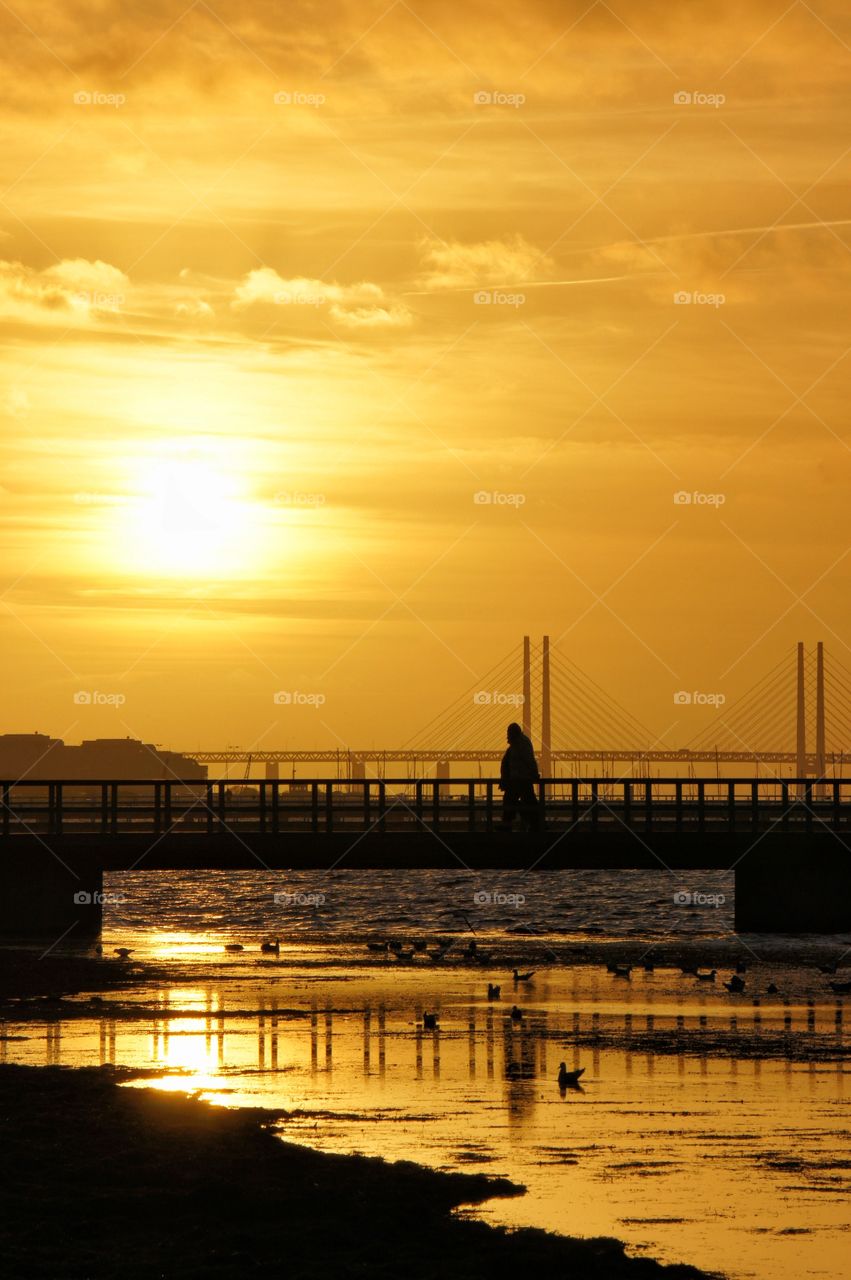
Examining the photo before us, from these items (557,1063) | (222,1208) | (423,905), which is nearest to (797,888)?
(557,1063)

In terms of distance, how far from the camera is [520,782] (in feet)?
104

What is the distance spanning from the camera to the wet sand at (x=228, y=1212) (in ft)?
34.7

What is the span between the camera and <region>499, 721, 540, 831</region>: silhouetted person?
3125 centimetres

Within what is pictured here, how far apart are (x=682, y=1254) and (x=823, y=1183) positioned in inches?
82.6

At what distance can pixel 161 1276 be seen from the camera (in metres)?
10.3

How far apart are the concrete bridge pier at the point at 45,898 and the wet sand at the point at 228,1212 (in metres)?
19.3

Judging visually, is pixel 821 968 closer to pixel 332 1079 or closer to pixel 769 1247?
pixel 332 1079

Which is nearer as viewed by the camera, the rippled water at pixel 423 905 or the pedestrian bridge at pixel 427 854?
the pedestrian bridge at pixel 427 854

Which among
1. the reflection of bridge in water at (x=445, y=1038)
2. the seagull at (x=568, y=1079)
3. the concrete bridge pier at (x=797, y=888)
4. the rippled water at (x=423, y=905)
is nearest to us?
the seagull at (x=568, y=1079)

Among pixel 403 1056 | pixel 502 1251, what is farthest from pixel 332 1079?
pixel 502 1251

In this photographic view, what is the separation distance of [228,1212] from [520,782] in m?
20.1

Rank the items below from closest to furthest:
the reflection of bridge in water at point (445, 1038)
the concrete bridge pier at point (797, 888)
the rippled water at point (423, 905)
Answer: the reflection of bridge in water at point (445, 1038)
the concrete bridge pier at point (797, 888)
the rippled water at point (423, 905)

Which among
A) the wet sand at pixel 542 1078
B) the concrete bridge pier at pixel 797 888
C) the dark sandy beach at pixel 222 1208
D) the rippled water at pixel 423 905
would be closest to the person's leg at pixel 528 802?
the wet sand at pixel 542 1078

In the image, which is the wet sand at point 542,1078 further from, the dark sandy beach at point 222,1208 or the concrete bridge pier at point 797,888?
the concrete bridge pier at point 797,888
